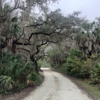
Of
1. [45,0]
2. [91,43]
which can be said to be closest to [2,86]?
[45,0]

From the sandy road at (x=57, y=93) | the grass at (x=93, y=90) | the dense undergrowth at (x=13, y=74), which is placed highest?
the dense undergrowth at (x=13, y=74)

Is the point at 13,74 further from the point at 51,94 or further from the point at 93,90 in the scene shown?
the point at 93,90

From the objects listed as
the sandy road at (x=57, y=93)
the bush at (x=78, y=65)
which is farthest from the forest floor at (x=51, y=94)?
the bush at (x=78, y=65)

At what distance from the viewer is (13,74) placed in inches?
492

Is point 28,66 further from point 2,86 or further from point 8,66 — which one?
point 2,86

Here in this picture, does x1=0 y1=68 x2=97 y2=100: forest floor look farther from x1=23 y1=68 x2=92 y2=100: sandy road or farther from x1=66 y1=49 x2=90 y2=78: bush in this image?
x1=66 y1=49 x2=90 y2=78: bush

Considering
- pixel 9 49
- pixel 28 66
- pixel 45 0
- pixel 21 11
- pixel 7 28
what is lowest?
pixel 28 66

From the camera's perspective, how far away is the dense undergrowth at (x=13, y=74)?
11565 mm

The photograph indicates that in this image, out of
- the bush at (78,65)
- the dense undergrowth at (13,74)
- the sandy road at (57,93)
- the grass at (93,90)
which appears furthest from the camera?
the bush at (78,65)

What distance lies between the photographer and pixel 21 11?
13969 millimetres

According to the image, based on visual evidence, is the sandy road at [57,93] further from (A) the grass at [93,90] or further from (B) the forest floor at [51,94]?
(A) the grass at [93,90]

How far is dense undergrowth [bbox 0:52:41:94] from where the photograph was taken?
11.6m

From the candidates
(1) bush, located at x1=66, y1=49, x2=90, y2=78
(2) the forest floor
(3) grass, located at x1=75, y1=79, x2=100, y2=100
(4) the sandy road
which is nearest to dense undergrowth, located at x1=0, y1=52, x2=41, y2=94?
(2) the forest floor

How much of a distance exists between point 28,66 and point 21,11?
429 cm
